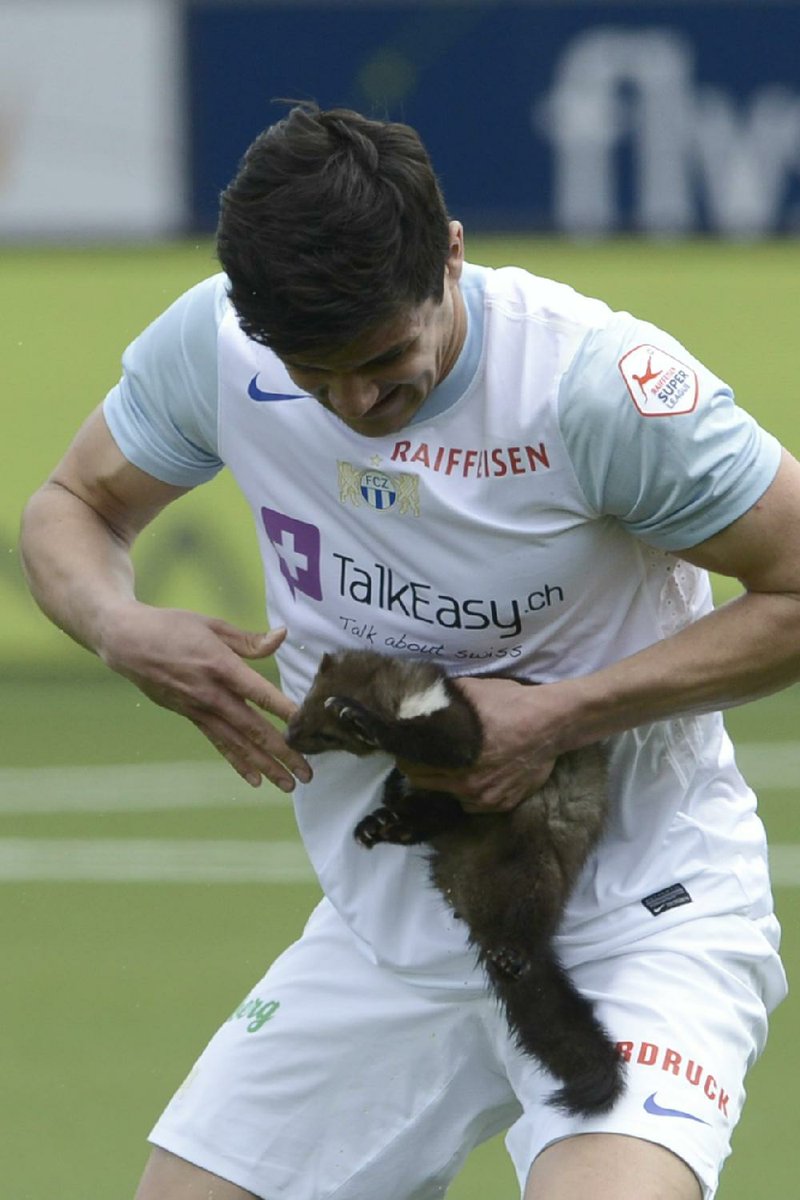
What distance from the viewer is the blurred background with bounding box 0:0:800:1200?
6988mm

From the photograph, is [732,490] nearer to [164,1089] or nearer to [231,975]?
[164,1089]

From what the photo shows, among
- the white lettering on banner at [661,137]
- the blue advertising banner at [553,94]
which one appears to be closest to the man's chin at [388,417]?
the blue advertising banner at [553,94]

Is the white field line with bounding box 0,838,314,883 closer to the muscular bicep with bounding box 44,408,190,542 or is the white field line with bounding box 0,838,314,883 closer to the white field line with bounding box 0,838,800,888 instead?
the white field line with bounding box 0,838,800,888

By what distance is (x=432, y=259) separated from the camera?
3.57 m

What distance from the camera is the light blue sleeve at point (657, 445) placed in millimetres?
3672

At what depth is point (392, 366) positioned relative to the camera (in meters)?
3.62

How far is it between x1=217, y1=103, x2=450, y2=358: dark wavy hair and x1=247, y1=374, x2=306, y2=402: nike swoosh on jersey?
1.34 feet

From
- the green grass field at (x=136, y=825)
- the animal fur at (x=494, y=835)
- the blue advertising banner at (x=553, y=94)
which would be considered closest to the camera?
the animal fur at (x=494, y=835)

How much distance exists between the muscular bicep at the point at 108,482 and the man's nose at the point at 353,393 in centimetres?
84

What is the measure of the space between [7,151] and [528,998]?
1446 cm

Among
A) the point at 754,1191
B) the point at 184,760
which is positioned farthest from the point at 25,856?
the point at 754,1191

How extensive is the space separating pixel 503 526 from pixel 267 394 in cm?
53

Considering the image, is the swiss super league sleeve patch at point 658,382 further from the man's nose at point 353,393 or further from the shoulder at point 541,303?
the man's nose at point 353,393

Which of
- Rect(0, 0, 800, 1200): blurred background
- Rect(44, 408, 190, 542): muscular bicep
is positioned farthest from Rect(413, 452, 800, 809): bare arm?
Rect(0, 0, 800, 1200): blurred background
